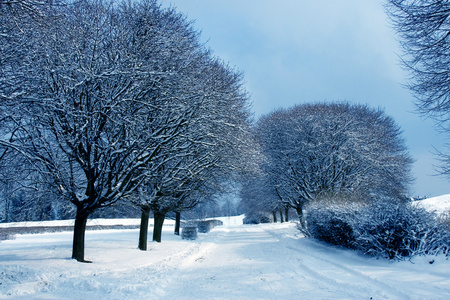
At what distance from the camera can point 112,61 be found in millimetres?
10945

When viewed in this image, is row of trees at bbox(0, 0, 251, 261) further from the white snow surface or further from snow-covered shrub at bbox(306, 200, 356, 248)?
snow-covered shrub at bbox(306, 200, 356, 248)

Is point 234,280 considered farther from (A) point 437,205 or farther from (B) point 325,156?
(A) point 437,205

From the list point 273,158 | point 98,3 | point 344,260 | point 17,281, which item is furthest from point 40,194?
point 273,158

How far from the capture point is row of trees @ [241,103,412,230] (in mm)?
28359

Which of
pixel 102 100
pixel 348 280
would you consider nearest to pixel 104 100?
pixel 102 100

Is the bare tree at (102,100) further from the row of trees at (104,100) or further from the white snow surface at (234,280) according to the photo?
the white snow surface at (234,280)

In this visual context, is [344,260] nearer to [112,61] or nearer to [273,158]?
[112,61]

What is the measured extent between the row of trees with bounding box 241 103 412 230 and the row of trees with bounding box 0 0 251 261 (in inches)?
509

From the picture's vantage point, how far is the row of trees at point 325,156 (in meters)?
28.4

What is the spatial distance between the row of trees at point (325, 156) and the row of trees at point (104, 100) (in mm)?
12939

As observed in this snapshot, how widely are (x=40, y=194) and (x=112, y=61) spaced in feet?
19.1

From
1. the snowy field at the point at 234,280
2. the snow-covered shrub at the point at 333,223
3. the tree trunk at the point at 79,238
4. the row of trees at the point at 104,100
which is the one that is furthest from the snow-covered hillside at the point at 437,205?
the tree trunk at the point at 79,238

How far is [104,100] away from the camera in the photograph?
415 inches

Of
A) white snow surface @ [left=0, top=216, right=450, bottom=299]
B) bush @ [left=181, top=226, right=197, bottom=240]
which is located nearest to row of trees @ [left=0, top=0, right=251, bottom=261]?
white snow surface @ [left=0, top=216, right=450, bottom=299]
